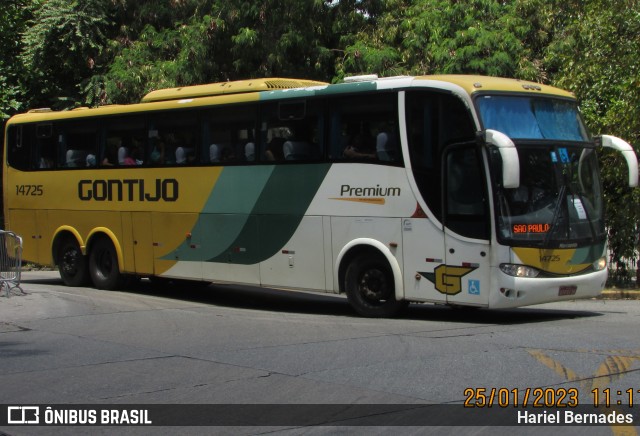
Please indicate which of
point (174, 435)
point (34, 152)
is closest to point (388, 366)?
point (174, 435)

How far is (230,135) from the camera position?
1603cm

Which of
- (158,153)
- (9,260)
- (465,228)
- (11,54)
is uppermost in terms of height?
(11,54)

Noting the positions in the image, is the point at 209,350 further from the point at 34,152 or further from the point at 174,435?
the point at 34,152

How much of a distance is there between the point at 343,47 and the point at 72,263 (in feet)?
33.6

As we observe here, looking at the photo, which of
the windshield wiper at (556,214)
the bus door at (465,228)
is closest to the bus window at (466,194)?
the bus door at (465,228)

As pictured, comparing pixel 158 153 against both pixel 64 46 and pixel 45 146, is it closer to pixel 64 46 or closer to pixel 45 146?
pixel 45 146

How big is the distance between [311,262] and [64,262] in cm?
741

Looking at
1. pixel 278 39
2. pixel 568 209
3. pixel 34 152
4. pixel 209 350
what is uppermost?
pixel 278 39

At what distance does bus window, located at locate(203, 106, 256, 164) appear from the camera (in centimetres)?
1570

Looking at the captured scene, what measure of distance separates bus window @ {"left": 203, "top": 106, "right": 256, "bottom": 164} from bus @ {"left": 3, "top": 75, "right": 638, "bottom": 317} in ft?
0.10

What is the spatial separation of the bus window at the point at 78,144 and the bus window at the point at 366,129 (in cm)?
657

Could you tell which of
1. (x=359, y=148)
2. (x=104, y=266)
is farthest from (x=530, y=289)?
(x=104, y=266)

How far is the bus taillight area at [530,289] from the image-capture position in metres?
12.5

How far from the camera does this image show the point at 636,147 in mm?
18672
